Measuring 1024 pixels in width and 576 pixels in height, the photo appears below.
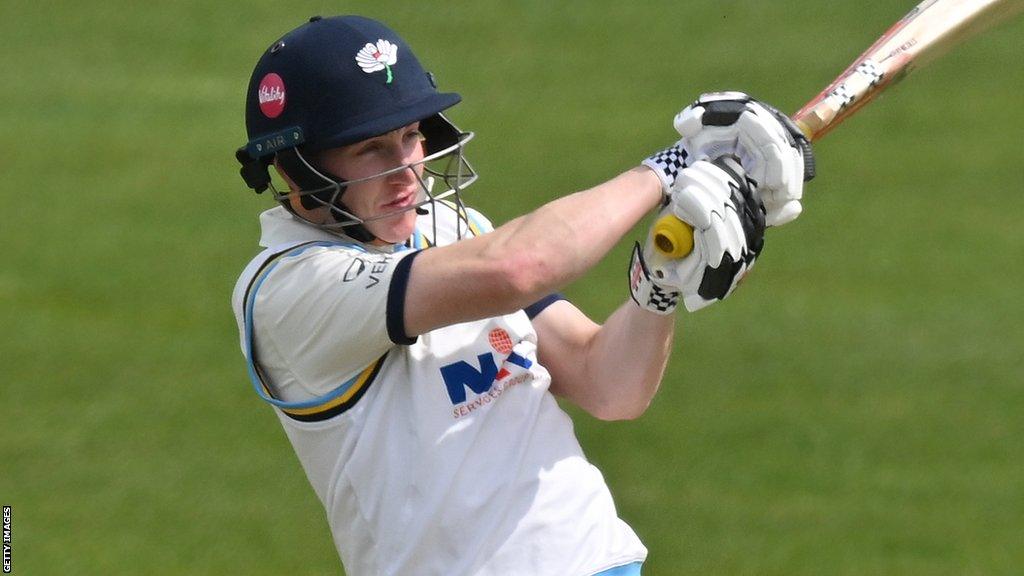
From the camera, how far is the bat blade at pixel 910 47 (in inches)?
169

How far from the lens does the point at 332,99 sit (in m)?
4.09

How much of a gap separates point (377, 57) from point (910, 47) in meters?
1.42

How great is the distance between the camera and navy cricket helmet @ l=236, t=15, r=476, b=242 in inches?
161

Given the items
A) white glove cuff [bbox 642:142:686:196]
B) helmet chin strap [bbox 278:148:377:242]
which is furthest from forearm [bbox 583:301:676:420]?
helmet chin strap [bbox 278:148:377:242]

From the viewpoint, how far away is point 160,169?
10.6 m

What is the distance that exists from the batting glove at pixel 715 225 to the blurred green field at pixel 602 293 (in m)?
3.24

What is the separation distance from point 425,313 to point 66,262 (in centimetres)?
630

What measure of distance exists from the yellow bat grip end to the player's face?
663 mm

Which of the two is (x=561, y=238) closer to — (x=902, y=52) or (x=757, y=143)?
(x=757, y=143)

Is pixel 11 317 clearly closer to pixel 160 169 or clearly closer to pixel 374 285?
pixel 160 169

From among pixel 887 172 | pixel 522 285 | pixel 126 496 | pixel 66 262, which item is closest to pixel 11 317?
pixel 66 262

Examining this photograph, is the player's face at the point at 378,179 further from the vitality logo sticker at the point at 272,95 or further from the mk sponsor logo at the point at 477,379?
the mk sponsor logo at the point at 477,379

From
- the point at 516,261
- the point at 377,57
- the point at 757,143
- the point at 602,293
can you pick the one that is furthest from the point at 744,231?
the point at 602,293

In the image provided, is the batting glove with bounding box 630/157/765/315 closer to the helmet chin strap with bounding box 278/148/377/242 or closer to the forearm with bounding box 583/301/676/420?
the forearm with bounding box 583/301/676/420
